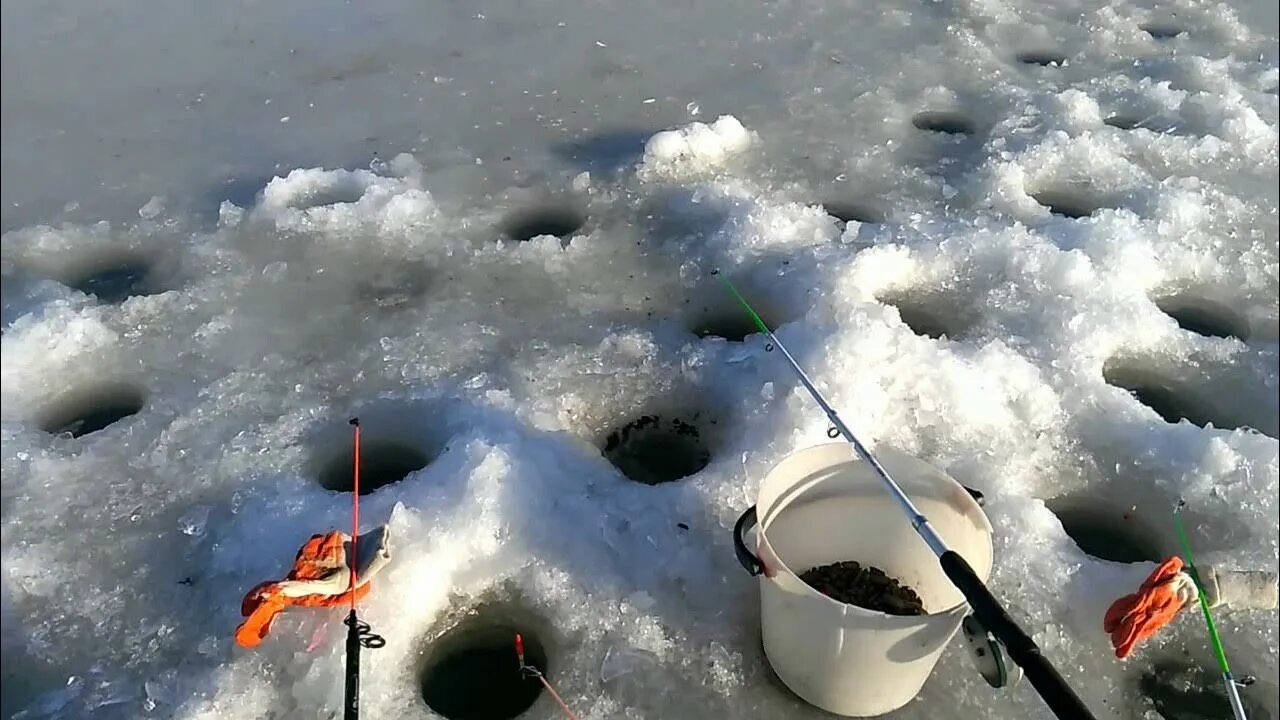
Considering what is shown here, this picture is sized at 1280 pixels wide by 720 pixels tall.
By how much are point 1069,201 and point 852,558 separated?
207cm

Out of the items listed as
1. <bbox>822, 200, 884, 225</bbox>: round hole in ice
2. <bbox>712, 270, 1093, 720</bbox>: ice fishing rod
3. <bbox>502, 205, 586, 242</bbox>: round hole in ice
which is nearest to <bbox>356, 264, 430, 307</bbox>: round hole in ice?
<bbox>502, 205, 586, 242</bbox>: round hole in ice

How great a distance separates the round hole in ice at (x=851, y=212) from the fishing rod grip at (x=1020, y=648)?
7.10 ft

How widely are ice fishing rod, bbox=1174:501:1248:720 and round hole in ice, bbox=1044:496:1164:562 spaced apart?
0.08 m

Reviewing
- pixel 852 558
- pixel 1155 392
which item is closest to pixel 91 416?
pixel 852 558

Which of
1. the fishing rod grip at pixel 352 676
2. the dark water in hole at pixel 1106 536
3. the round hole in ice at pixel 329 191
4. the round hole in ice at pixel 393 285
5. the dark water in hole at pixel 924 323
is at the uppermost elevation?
the fishing rod grip at pixel 352 676

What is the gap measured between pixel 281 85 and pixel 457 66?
79 centimetres

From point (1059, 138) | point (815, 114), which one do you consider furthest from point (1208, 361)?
point (815, 114)

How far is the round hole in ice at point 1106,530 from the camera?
2.46 m

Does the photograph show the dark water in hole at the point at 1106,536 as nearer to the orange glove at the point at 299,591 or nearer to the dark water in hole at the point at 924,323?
the dark water in hole at the point at 924,323

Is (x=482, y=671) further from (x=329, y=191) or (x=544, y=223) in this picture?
(x=329, y=191)

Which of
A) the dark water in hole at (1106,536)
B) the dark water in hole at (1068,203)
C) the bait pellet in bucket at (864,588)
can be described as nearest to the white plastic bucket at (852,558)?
the bait pellet in bucket at (864,588)

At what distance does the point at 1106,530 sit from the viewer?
99.5 inches

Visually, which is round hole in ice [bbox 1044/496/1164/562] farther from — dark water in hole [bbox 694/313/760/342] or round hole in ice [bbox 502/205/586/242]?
round hole in ice [bbox 502/205/586/242]

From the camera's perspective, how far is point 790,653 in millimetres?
2021
